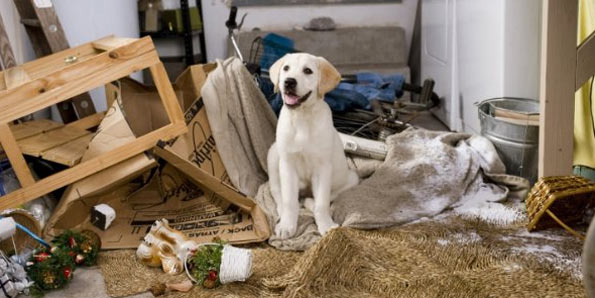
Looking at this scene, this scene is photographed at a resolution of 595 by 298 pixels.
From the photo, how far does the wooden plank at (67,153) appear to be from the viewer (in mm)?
2176

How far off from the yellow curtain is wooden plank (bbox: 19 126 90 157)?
2.10 m

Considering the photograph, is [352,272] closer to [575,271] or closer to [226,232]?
[226,232]

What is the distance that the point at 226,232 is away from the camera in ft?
6.88

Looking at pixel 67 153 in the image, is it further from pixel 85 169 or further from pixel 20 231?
pixel 20 231

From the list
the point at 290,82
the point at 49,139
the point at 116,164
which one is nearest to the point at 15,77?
the point at 49,139

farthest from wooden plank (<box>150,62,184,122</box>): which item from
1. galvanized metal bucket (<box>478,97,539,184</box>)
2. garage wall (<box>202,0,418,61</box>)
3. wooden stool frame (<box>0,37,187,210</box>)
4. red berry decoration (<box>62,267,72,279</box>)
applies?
garage wall (<box>202,0,418,61</box>)

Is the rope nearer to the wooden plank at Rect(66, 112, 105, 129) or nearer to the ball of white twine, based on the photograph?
the ball of white twine

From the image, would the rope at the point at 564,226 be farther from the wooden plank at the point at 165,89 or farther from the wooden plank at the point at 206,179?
the wooden plank at the point at 165,89

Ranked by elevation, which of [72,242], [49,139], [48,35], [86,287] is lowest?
[86,287]

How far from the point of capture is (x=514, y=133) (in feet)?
7.97

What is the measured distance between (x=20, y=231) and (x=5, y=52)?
0.96 metres

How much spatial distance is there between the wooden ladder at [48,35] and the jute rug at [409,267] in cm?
101

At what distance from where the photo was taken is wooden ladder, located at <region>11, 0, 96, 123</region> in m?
2.60

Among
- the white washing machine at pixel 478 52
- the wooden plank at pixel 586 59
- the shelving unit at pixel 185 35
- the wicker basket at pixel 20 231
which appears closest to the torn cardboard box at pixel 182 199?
the wicker basket at pixel 20 231
